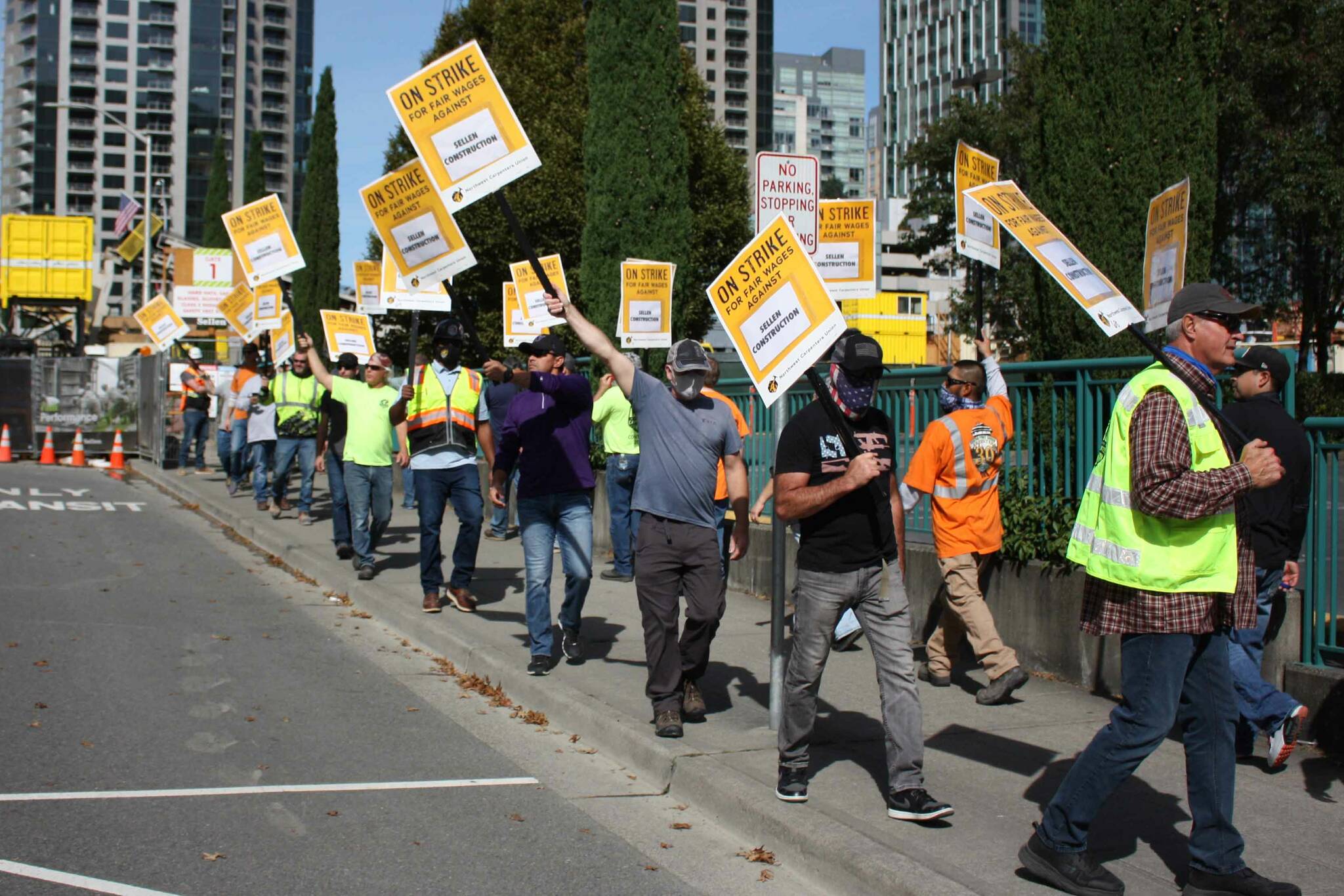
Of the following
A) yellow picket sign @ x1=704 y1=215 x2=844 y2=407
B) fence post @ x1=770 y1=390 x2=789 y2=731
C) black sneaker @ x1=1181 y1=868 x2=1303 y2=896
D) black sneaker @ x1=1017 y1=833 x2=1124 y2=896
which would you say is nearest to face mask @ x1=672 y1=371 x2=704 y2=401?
fence post @ x1=770 y1=390 x2=789 y2=731

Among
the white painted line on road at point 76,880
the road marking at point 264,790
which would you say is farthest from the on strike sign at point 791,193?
the white painted line on road at point 76,880

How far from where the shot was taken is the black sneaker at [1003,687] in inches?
285

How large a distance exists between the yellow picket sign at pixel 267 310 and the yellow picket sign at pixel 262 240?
356cm

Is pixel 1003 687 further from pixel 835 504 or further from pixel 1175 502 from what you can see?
pixel 1175 502

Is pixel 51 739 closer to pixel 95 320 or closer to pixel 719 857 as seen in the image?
pixel 719 857

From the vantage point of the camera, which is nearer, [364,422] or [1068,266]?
[1068,266]

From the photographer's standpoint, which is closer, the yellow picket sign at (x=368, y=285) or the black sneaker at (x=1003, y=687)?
the black sneaker at (x=1003, y=687)

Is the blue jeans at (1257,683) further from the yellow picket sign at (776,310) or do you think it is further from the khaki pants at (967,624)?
the yellow picket sign at (776,310)

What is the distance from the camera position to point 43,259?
44.0 m

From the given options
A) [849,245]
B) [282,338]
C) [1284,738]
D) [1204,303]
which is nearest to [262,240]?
[282,338]

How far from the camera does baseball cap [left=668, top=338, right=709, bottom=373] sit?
21.6ft

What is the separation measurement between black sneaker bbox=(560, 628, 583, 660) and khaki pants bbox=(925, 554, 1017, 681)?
2136 millimetres

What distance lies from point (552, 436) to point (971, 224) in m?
3.23

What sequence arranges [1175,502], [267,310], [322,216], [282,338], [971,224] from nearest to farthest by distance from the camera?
[1175,502], [971,224], [267,310], [282,338], [322,216]
